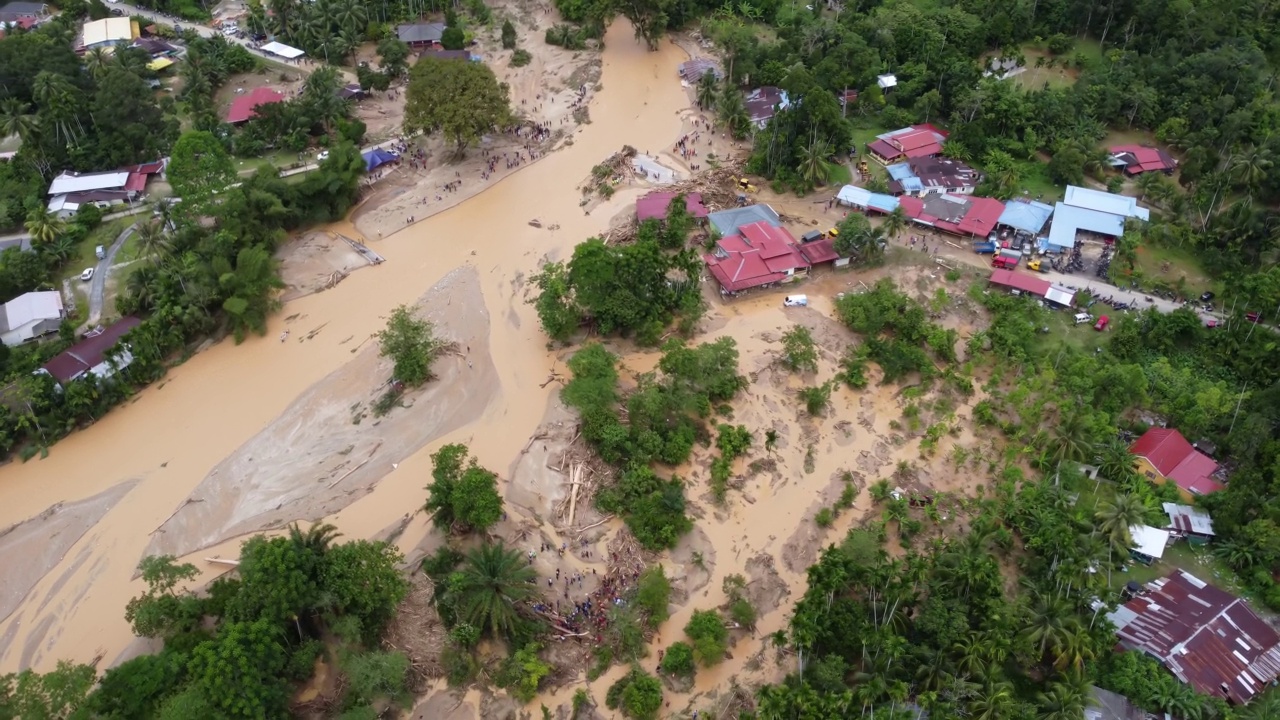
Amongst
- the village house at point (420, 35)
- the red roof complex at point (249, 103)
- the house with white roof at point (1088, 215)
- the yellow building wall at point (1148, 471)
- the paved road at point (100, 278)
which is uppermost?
the village house at point (420, 35)

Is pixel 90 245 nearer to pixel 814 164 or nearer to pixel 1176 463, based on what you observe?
pixel 814 164

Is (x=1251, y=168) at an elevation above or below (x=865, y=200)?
above

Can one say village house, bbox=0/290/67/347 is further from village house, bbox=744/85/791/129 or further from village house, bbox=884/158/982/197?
village house, bbox=884/158/982/197

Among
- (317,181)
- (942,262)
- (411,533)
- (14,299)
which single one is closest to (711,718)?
(411,533)

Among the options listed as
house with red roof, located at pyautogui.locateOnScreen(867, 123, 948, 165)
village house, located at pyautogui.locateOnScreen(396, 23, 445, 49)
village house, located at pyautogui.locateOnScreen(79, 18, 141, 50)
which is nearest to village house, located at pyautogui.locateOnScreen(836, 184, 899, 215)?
house with red roof, located at pyautogui.locateOnScreen(867, 123, 948, 165)

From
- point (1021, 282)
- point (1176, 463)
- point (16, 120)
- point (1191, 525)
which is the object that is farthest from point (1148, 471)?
point (16, 120)

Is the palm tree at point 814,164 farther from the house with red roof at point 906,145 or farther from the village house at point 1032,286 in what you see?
the village house at point 1032,286

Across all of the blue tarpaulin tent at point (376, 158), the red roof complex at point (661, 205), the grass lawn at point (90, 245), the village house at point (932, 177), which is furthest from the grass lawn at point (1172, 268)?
the grass lawn at point (90, 245)

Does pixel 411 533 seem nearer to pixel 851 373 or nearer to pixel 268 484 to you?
pixel 268 484
